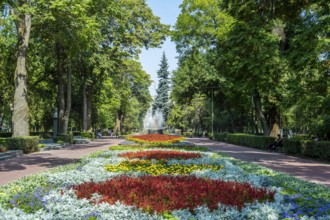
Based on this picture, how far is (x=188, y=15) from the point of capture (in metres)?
47.7

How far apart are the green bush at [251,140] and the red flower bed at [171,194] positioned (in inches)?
930

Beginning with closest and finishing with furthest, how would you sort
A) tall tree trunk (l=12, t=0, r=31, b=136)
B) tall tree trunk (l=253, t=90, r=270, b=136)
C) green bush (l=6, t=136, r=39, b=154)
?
green bush (l=6, t=136, r=39, b=154) → tall tree trunk (l=12, t=0, r=31, b=136) → tall tree trunk (l=253, t=90, r=270, b=136)

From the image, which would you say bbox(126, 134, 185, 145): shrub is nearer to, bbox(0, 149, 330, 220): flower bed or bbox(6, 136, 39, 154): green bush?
bbox(6, 136, 39, 154): green bush

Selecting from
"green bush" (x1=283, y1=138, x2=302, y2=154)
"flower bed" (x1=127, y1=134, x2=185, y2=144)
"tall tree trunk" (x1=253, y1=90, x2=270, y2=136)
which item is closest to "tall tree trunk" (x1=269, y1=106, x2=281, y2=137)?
"tall tree trunk" (x1=253, y1=90, x2=270, y2=136)

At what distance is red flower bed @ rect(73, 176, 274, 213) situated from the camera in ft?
17.7

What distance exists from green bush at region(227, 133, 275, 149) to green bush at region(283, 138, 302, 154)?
154 inches

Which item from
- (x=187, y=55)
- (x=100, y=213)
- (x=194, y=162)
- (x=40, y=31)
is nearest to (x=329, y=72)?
(x=194, y=162)

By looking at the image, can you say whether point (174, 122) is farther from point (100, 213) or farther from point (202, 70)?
point (100, 213)

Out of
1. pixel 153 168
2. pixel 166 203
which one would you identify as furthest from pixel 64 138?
pixel 166 203

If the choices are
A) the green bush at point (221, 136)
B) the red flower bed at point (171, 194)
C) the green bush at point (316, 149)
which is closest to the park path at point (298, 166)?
the green bush at point (316, 149)

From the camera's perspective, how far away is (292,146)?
23797mm

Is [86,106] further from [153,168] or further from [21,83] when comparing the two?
[153,168]

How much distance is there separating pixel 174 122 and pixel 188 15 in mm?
41470

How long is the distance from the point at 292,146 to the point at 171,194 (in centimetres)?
1991
